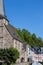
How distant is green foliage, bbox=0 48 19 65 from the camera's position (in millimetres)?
57394

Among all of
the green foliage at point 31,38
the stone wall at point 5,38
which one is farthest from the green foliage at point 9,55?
the green foliage at point 31,38

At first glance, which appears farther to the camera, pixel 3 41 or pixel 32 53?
pixel 32 53

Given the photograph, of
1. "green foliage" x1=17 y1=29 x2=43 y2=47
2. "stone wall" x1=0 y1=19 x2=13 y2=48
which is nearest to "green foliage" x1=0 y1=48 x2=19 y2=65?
"stone wall" x1=0 y1=19 x2=13 y2=48

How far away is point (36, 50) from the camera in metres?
81.2

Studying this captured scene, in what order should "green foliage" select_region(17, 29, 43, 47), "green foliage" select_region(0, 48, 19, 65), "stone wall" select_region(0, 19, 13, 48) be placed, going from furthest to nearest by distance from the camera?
"green foliage" select_region(17, 29, 43, 47), "stone wall" select_region(0, 19, 13, 48), "green foliage" select_region(0, 48, 19, 65)

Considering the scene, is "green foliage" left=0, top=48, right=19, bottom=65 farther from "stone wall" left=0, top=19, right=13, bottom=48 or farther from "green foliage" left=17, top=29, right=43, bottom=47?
"green foliage" left=17, top=29, right=43, bottom=47

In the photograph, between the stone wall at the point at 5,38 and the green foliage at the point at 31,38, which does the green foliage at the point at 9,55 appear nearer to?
the stone wall at the point at 5,38

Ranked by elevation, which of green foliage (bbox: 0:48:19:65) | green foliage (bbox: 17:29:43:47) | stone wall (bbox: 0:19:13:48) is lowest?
green foliage (bbox: 0:48:19:65)

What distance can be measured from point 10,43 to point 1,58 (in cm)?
617

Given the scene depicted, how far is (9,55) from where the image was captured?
58.0m

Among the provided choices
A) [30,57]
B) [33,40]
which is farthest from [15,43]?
[33,40]

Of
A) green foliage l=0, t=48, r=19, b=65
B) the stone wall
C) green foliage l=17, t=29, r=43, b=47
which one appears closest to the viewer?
green foliage l=0, t=48, r=19, b=65

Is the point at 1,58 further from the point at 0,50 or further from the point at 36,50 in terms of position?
the point at 36,50

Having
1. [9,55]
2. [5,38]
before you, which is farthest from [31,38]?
[9,55]
